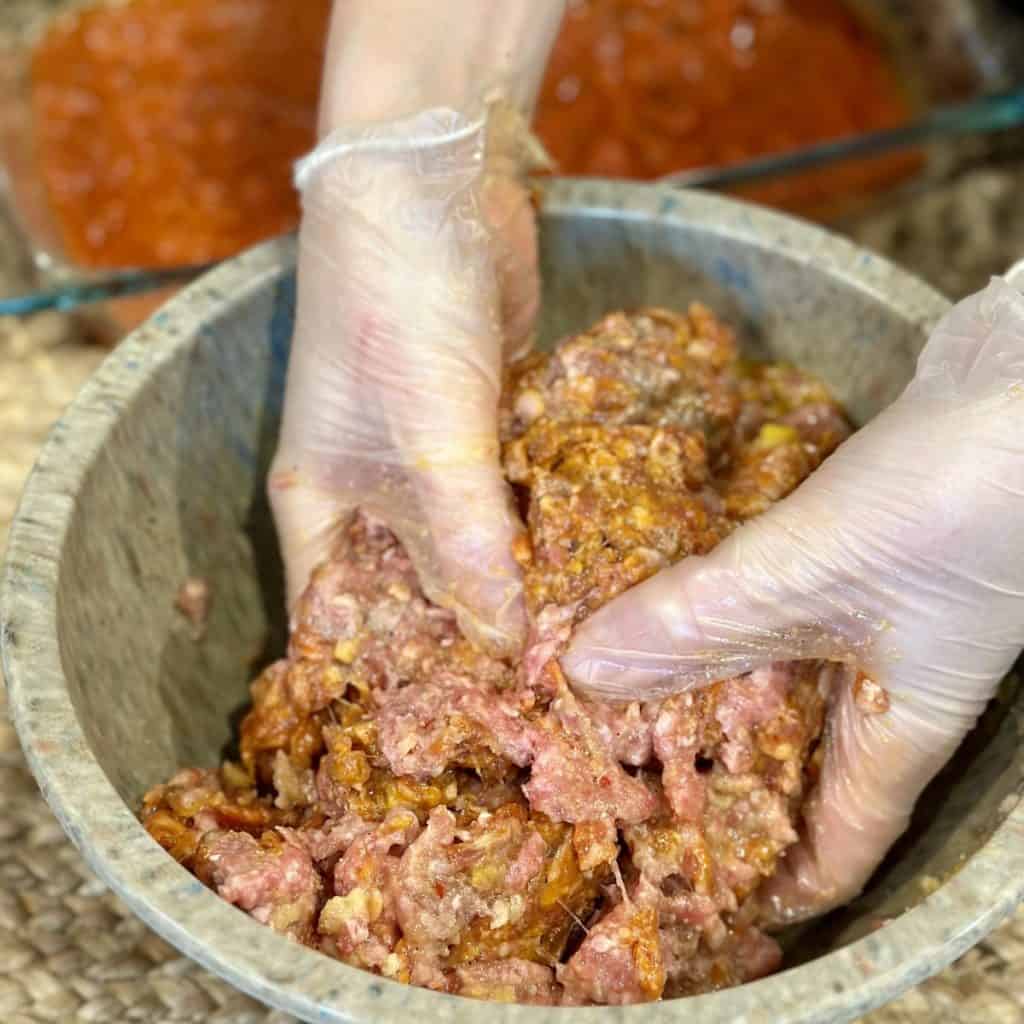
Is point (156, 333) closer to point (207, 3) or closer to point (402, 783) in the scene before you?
point (402, 783)

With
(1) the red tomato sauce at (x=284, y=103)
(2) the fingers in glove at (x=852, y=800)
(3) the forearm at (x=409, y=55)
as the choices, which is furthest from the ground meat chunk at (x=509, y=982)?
(1) the red tomato sauce at (x=284, y=103)

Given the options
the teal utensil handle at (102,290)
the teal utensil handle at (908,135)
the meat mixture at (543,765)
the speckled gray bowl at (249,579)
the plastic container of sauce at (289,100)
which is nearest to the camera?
the speckled gray bowl at (249,579)

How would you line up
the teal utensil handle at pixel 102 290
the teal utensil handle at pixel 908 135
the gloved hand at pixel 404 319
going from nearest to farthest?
the gloved hand at pixel 404 319 < the teal utensil handle at pixel 102 290 < the teal utensil handle at pixel 908 135

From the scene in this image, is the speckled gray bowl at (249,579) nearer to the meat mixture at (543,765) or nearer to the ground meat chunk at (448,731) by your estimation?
the meat mixture at (543,765)

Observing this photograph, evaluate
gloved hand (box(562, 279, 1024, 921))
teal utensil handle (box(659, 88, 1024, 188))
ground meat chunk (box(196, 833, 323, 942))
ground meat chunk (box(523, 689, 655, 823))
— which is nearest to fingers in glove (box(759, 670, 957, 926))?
gloved hand (box(562, 279, 1024, 921))

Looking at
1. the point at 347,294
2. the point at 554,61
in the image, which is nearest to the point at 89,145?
the point at 554,61

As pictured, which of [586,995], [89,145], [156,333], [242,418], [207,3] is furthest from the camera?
[207,3]
